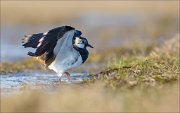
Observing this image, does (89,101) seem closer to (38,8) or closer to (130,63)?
(130,63)

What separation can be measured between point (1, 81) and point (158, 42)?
6914mm

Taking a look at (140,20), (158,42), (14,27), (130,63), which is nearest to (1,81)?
(130,63)

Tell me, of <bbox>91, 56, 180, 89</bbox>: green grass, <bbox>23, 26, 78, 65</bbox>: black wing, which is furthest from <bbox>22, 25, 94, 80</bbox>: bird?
<bbox>91, 56, 180, 89</bbox>: green grass

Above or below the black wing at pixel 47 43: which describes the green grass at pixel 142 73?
below

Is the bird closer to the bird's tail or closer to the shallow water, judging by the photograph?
the bird's tail

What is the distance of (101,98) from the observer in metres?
7.67

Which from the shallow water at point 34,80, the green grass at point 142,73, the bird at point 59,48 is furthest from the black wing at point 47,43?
the green grass at point 142,73

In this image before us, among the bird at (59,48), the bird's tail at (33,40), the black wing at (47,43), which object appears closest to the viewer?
the black wing at (47,43)

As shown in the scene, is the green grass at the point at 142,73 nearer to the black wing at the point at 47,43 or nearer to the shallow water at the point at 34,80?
the shallow water at the point at 34,80

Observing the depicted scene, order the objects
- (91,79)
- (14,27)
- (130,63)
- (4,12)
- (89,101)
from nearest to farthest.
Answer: (89,101) → (91,79) → (130,63) → (14,27) → (4,12)

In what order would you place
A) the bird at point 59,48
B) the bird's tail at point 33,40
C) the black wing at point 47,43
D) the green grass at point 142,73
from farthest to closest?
1. the bird's tail at point 33,40
2. the bird at point 59,48
3. the black wing at point 47,43
4. the green grass at point 142,73

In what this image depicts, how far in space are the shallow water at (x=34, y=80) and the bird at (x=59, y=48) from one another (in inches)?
13.9

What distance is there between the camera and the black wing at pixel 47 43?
9227 millimetres

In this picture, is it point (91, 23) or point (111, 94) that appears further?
point (91, 23)
